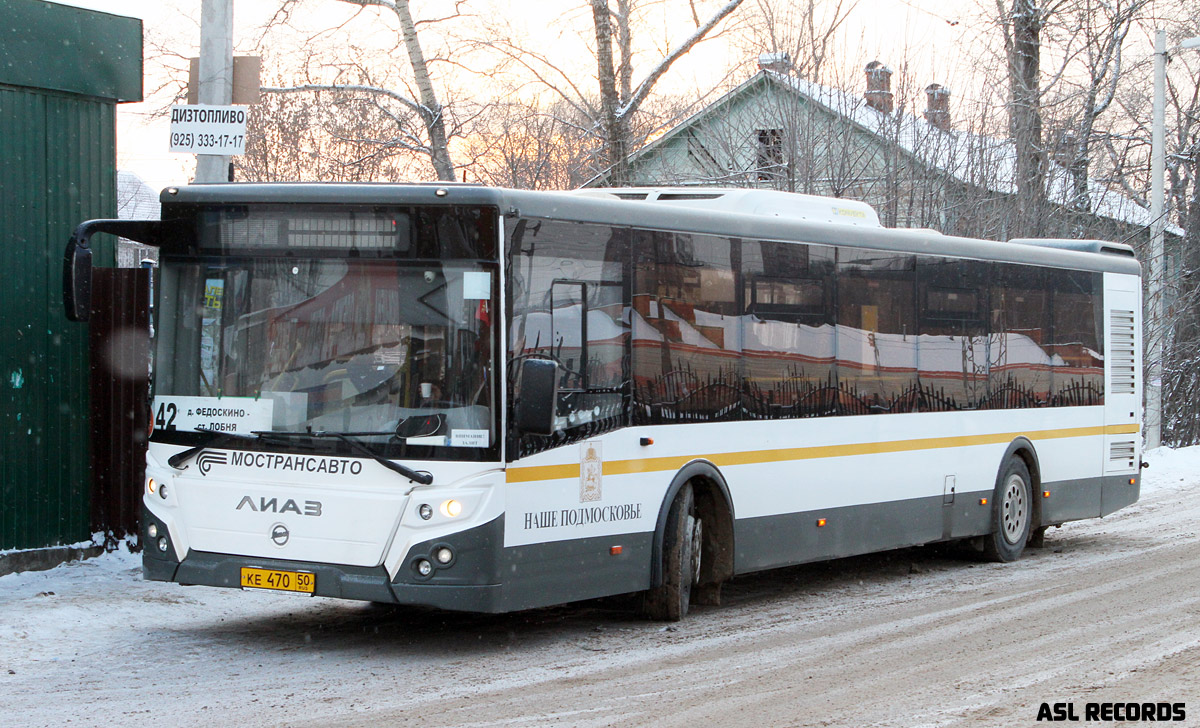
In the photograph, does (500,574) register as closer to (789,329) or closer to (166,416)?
(166,416)

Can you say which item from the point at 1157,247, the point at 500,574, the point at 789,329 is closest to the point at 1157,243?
the point at 1157,247

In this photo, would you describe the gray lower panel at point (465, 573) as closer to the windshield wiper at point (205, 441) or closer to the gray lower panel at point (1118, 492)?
the windshield wiper at point (205, 441)

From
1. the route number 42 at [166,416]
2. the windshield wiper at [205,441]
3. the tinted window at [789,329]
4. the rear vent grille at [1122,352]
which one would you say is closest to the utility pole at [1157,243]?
the rear vent grille at [1122,352]

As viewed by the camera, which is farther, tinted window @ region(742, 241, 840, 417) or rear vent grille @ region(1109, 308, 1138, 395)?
rear vent grille @ region(1109, 308, 1138, 395)

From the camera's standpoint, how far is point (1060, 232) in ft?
78.1

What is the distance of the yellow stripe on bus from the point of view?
805cm

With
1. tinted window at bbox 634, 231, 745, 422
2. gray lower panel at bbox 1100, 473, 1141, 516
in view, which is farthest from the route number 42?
gray lower panel at bbox 1100, 473, 1141, 516

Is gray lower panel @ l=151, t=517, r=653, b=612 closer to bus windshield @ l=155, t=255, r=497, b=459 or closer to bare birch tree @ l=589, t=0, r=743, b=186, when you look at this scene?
bus windshield @ l=155, t=255, r=497, b=459

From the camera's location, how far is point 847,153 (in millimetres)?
20516

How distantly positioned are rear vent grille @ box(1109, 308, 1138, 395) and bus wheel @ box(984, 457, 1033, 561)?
1851 mm

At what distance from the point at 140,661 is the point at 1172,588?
25.6 feet

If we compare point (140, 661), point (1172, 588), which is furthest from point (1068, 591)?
point (140, 661)

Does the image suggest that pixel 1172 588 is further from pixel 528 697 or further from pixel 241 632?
pixel 241 632

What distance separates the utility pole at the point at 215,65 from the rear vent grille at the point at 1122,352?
30.2 ft
